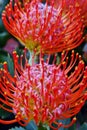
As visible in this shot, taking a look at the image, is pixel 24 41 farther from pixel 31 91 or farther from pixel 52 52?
pixel 31 91

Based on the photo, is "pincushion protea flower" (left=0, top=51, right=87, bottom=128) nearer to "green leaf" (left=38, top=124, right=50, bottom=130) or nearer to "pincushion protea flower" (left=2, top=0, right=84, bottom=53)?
"green leaf" (left=38, top=124, right=50, bottom=130)

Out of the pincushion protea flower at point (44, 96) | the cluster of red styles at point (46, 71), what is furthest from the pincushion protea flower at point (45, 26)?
the pincushion protea flower at point (44, 96)

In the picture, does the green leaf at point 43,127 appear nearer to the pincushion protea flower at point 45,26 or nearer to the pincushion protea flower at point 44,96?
the pincushion protea flower at point 44,96

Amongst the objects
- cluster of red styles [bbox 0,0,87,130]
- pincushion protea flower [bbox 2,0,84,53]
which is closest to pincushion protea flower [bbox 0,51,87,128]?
cluster of red styles [bbox 0,0,87,130]

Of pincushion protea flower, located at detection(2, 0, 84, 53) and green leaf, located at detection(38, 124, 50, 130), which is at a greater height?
pincushion protea flower, located at detection(2, 0, 84, 53)

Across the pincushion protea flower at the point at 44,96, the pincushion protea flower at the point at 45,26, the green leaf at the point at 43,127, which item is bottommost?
the green leaf at the point at 43,127

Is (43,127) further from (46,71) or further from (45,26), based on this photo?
(45,26)

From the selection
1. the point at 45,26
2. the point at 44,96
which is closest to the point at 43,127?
the point at 44,96
